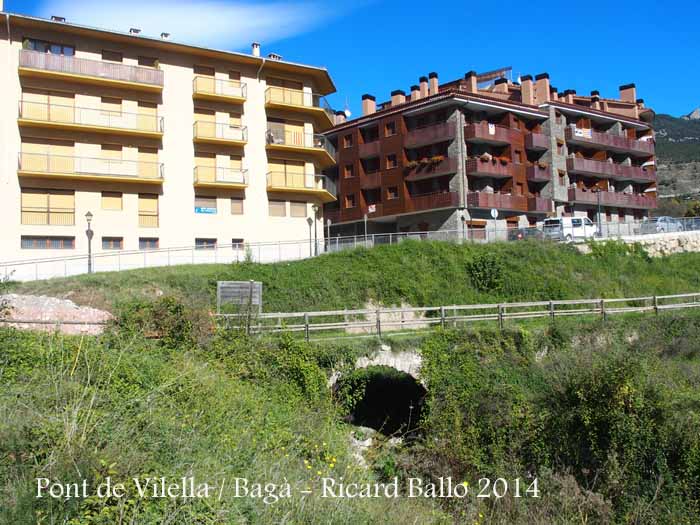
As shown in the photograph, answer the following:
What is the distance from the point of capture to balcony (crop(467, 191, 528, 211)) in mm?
42722

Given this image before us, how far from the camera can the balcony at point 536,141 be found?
4716 cm

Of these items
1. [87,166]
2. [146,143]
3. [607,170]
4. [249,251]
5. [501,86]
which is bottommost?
[249,251]

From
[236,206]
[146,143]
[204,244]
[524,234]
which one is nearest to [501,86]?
[524,234]

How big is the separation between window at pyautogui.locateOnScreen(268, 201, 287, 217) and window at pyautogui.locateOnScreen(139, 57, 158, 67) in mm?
9972

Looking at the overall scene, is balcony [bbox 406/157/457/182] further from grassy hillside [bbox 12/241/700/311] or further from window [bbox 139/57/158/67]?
window [bbox 139/57/158/67]

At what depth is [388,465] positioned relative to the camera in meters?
15.4

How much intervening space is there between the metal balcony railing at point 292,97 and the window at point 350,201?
11.7 meters

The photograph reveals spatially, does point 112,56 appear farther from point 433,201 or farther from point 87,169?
point 433,201

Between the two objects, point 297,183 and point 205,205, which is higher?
point 297,183

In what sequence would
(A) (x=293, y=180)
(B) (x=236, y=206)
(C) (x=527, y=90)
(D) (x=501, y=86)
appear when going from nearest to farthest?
(B) (x=236, y=206)
(A) (x=293, y=180)
(C) (x=527, y=90)
(D) (x=501, y=86)

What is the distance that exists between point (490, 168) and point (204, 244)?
21.1 m

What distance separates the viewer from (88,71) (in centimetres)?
3166

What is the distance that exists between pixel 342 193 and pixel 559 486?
38.2 m

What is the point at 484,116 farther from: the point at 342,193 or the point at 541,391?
the point at 541,391
